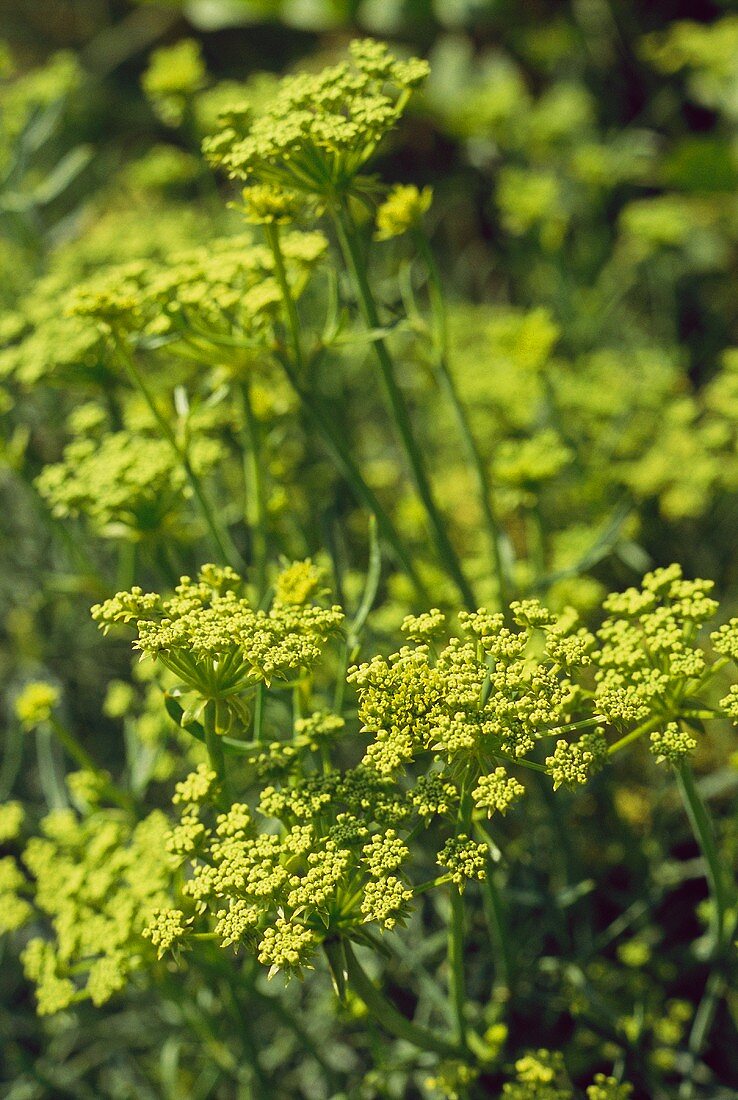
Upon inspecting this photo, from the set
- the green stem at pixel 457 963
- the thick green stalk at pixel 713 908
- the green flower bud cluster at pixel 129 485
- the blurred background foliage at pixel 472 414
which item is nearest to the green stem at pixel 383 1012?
the green stem at pixel 457 963

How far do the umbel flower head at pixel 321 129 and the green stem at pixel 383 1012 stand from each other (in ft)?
2.55

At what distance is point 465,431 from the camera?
4.67ft

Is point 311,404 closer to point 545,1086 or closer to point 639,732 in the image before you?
point 639,732

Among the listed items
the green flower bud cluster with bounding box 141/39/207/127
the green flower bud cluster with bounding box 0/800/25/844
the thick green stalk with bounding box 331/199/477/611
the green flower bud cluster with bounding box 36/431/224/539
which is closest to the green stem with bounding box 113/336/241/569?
the green flower bud cluster with bounding box 36/431/224/539

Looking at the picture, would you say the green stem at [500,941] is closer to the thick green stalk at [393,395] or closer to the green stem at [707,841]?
the green stem at [707,841]

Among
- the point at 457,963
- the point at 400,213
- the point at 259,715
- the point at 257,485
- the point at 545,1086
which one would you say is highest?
the point at 400,213

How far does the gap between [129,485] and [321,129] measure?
0.49 meters

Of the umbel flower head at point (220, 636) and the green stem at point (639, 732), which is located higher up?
the umbel flower head at point (220, 636)

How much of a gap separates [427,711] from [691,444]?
1.03m

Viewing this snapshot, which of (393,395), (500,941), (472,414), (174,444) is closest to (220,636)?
(174,444)

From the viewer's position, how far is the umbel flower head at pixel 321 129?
1022 mm

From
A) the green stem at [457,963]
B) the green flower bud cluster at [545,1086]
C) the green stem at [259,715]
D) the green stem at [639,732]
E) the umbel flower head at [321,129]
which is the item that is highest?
the umbel flower head at [321,129]

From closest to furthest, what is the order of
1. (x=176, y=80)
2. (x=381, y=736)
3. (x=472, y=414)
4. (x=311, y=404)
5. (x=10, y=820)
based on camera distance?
(x=381, y=736) → (x=311, y=404) → (x=10, y=820) → (x=176, y=80) → (x=472, y=414)

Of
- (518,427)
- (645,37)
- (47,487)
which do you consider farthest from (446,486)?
(645,37)
